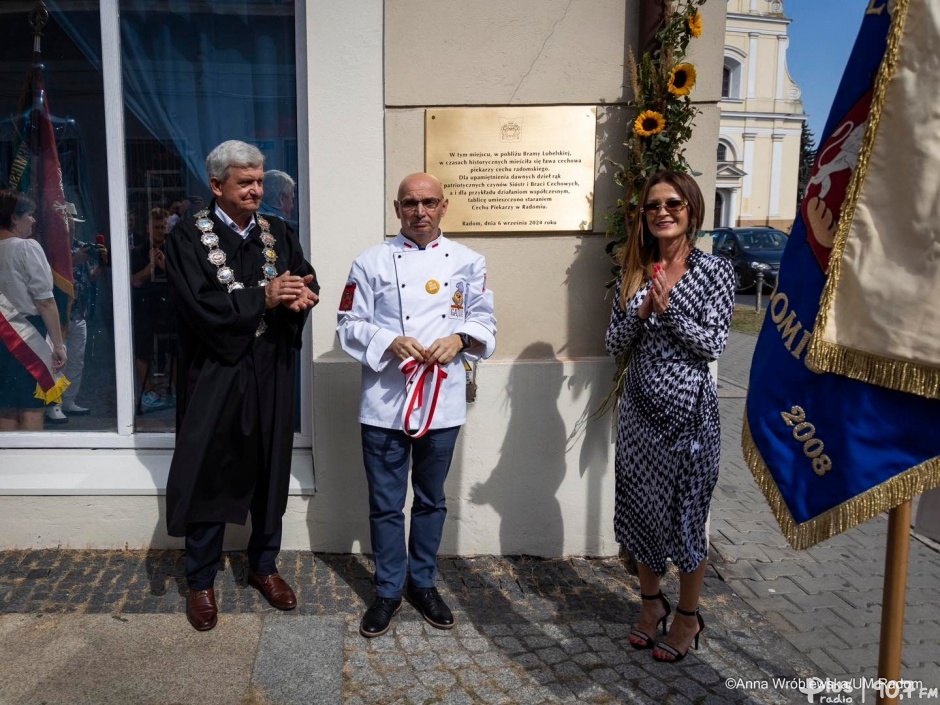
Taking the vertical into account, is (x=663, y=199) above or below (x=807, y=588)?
above

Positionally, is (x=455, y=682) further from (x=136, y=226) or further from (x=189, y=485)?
(x=136, y=226)

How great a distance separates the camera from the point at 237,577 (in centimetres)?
388

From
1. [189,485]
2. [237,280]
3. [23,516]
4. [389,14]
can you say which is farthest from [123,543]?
[389,14]

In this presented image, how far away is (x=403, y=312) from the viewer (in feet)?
10.8

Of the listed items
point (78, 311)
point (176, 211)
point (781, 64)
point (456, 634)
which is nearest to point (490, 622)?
point (456, 634)

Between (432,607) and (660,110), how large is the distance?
2596mm

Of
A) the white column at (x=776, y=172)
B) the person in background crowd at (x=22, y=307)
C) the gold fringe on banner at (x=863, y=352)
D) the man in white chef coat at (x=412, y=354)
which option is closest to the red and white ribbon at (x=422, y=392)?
the man in white chef coat at (x=412, y=354)

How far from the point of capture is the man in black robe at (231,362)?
3.22 m

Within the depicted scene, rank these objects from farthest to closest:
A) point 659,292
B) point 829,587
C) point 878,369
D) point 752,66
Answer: point 752,66 < point 829,587 < point 659,292 < point 878,369

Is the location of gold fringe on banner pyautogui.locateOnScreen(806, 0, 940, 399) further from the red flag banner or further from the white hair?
the red flag banner

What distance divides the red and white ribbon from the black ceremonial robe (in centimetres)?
62

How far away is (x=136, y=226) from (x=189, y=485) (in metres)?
1.72

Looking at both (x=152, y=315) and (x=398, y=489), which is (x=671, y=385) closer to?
(x=398, y=489)

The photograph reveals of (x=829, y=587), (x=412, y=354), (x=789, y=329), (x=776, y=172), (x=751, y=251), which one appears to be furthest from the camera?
(x=776, y=172)
